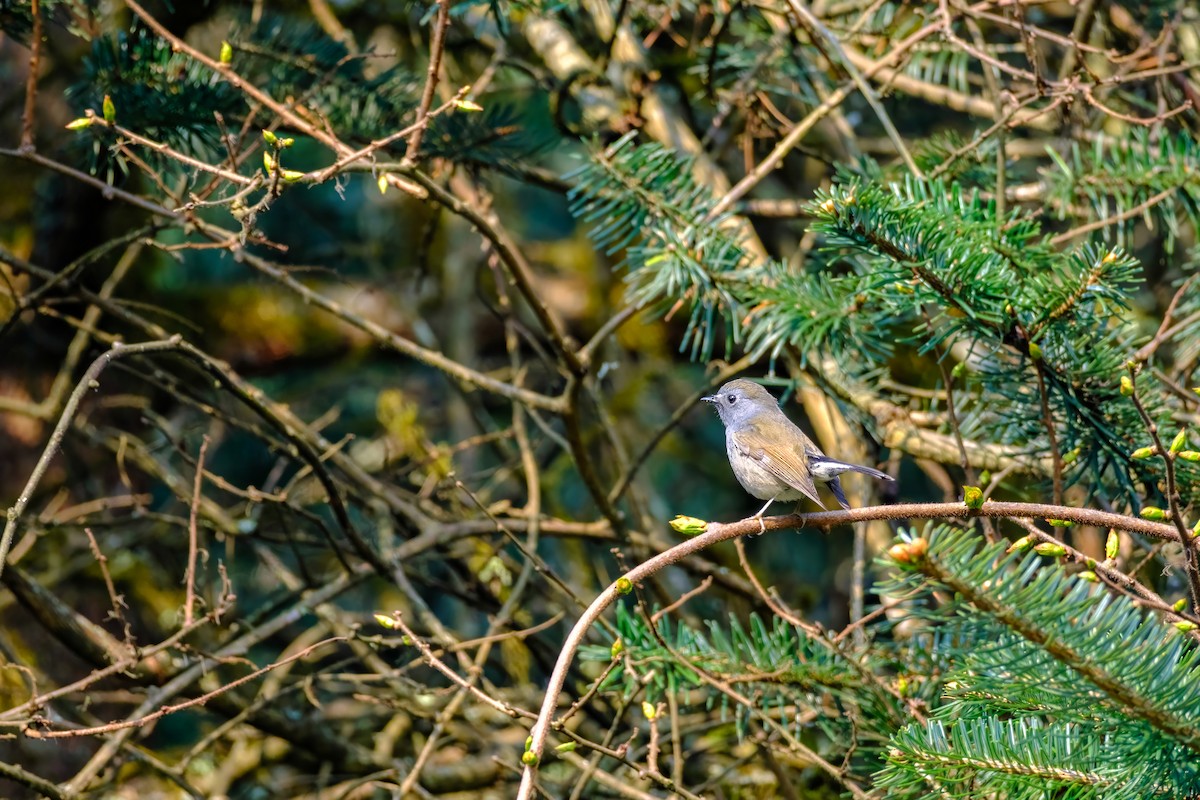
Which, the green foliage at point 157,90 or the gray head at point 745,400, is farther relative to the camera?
the gray head at point 745,400

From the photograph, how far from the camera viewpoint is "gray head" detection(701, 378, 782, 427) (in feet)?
9.63

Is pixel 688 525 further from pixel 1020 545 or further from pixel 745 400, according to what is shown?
pixel 745 400

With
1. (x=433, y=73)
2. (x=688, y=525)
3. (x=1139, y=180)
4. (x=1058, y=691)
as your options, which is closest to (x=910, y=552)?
(x=1058, y=691)

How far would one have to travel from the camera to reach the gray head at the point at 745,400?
2.94 metres

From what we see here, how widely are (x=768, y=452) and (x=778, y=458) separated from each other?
1.8 inches

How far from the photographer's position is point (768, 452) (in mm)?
2676

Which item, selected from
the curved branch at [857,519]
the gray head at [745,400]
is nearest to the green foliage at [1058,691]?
the curved branch at [857,519]

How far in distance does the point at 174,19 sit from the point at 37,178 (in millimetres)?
933

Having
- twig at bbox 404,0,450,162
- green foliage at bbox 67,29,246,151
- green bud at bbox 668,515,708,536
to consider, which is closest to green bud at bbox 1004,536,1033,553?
green bud at bbox 668,515,708,536

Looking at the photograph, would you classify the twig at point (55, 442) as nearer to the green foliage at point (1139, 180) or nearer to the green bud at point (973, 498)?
the green bud at point (973, 498)

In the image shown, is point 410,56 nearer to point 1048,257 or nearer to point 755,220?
point 755,220

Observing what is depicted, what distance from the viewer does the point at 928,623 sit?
2.67 m

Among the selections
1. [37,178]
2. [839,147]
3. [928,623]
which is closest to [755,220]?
[839,147]

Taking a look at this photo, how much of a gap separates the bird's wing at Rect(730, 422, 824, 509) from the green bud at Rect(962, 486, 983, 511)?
1013 mm
